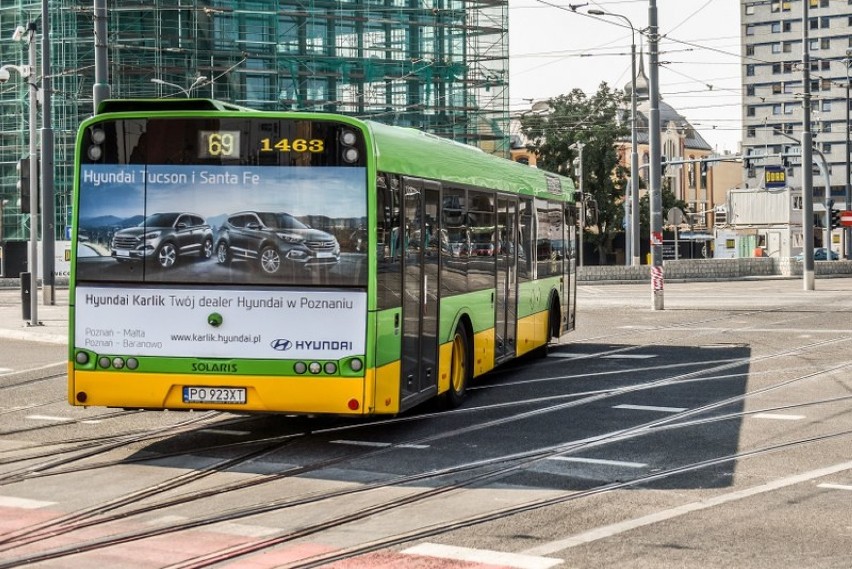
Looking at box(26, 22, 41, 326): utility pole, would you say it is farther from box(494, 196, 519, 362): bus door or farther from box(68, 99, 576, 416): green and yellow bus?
box(68, 99, 576, 416): green and yellow bus

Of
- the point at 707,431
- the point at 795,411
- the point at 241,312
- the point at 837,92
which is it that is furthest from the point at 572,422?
the point at 837,92

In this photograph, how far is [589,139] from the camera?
87.9 meters

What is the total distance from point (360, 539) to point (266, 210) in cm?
377

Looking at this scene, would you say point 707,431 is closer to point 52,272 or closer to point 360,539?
point 360,539

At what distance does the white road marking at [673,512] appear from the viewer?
25.5ft

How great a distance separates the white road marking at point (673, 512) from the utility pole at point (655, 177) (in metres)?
22.3

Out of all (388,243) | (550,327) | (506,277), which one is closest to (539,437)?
(388,243)

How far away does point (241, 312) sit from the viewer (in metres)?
11.2

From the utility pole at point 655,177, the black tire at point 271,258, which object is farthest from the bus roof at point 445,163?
the utility pole at point 655,177

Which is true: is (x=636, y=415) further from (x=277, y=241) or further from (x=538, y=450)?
(x=277, y=241)

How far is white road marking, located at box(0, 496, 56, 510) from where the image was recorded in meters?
8.98

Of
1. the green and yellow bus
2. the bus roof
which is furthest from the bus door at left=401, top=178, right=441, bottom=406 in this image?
the green and yellow bus

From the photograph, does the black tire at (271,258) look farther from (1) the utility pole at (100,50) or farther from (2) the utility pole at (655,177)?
(2) the utility pole at (655,177)

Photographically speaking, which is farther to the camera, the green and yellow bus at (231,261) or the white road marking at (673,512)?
the green and yellow bus at (231,261)
